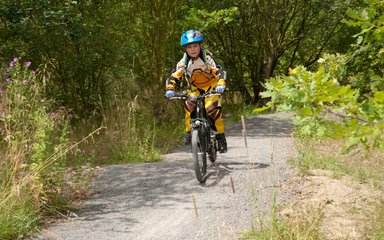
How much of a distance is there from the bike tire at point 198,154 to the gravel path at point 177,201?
15 centimetres

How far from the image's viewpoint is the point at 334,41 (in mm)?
18516

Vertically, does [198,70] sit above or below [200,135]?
above

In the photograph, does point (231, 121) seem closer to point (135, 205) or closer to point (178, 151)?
point (178, 151)

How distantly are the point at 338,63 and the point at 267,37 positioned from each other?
44.9ft

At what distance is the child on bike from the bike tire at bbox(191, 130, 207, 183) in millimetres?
283

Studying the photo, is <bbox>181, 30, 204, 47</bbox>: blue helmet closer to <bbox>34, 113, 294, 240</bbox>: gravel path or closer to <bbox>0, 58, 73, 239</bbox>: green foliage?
<bbox>34, 113, 294, 240</bbox>: gravel path

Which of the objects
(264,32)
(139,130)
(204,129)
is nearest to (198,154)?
(204,129)

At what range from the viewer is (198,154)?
220 inches

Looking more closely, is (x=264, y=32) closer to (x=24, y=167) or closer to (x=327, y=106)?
(x=24, y=167)

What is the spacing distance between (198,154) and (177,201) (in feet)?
2.81

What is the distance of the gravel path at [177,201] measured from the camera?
397 centimetres

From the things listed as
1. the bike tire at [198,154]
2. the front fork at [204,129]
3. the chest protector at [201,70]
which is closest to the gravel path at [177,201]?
the bike tire at [198,154]

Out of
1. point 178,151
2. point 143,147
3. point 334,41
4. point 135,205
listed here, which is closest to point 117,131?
point 143,147

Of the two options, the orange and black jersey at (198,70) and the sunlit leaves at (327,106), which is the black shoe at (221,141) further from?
the sunlit leaves at (327,106)
